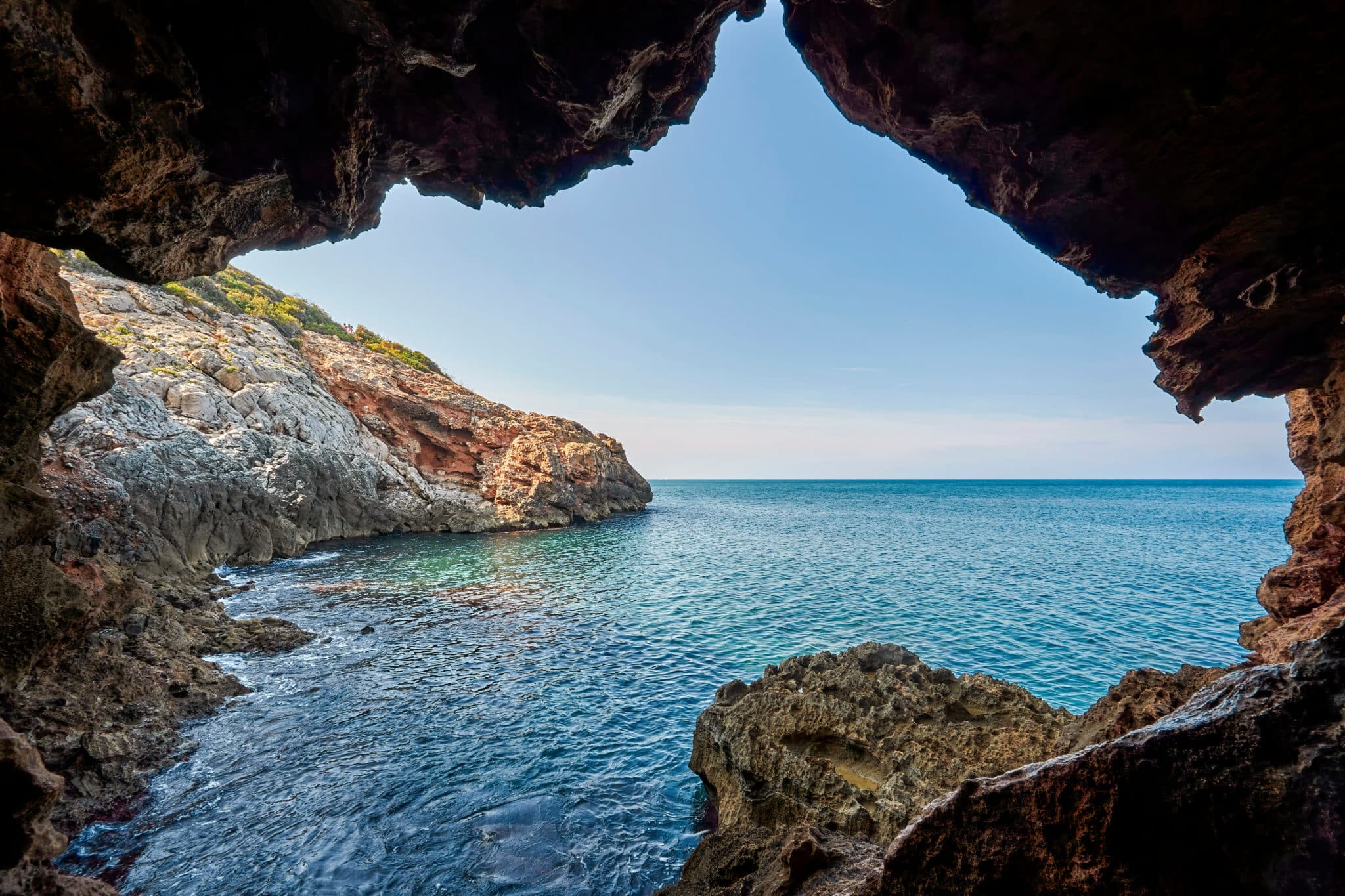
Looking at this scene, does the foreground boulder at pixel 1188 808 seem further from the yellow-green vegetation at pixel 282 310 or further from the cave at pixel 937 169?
the yellow-green vegetation at pixel 282 310

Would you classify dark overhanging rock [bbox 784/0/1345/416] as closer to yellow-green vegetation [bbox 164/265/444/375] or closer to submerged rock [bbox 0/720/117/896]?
submerged rock [bbox 0/720/117/896]

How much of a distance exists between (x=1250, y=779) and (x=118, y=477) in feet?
109

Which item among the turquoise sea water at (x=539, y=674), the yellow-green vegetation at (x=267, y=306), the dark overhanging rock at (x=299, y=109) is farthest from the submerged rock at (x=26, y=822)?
the yellow-green vegetation at (x=267, y=306)

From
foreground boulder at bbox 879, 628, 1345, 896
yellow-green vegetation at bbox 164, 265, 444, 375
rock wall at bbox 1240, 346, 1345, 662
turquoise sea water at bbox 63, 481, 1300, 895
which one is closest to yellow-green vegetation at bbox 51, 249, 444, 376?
yellow-green vegetation at bbox 164, 265, 444, 375

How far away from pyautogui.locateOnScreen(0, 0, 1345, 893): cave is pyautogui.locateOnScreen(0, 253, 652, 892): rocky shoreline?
1.43m

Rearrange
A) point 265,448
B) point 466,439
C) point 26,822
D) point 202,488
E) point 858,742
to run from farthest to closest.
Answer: point 466,439
point 265,448
point 202,488
point 858,742
point 26,822

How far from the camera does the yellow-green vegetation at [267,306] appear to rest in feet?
125

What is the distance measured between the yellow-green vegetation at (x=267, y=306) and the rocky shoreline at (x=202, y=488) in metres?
0.73

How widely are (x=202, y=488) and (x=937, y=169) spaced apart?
3408cm

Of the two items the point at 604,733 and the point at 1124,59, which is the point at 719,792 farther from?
the point at 1124,59

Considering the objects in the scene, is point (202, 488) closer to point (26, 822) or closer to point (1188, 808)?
point (26, 822)

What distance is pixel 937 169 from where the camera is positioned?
372 inches

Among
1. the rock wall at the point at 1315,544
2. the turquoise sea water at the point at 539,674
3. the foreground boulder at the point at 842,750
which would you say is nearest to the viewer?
the foreground boulder at the point at 842,750

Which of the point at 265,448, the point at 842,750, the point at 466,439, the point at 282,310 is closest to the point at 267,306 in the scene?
the point at 282,310
